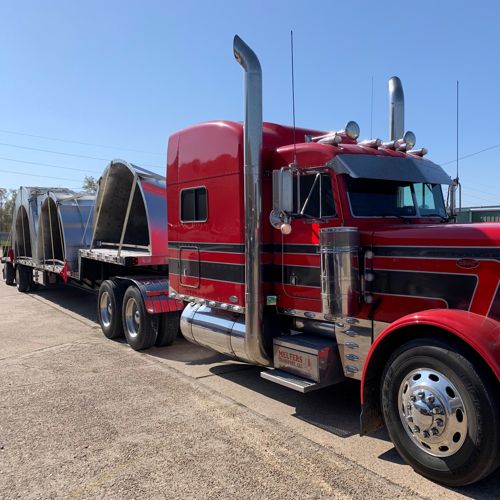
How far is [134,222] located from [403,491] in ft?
25.6

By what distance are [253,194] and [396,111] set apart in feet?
8.72

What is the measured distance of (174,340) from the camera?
7738 millimetres

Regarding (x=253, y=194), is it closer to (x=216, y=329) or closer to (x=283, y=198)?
(x=283, y=198)

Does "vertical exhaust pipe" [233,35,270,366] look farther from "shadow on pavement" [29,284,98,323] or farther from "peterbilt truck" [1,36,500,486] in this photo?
"shadow on pavement" [29,284,98,323]

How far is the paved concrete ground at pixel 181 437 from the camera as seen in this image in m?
3.37

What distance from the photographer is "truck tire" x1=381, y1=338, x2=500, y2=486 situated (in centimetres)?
309

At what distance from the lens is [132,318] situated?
25.7ft

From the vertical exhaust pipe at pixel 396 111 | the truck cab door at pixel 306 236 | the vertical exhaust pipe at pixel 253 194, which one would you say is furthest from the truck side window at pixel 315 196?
the vertical exhaust pipe at pixel 396 111

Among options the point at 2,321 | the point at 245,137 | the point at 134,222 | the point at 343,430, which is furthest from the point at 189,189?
the point at 2,321

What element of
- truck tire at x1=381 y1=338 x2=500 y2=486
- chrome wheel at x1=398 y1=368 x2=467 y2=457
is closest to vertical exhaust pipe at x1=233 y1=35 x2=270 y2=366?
truck tire at x1=381 y1=338 x2=500 y2=486

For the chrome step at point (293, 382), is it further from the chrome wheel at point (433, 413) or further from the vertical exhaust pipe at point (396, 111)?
the vertical exhaust pipe at point (396, 111)

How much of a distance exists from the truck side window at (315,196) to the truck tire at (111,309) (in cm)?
463

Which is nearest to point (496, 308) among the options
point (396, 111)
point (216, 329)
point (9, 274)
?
point (216, 329)

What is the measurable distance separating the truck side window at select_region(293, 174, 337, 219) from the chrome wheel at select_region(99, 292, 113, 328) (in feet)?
15.8
